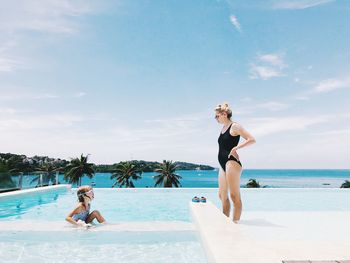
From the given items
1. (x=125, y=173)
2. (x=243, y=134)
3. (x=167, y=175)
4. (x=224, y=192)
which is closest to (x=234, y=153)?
(x=243, y=134)

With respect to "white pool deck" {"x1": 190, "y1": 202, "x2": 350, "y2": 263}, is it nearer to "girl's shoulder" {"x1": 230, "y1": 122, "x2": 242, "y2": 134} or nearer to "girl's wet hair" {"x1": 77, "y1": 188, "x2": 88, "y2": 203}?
"girl's shoulder" {"x1": 230, "y1": 122, "x2": 242, "y2": 134}

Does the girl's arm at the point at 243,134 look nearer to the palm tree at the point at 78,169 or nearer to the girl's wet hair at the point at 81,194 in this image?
the girl's wet hair at the point at 81,194

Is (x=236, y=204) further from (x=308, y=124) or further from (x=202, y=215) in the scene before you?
(x=308, y=124)

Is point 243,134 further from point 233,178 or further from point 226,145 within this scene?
point 233,178

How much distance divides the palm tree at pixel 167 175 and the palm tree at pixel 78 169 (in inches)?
397

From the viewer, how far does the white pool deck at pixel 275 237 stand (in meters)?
2.61

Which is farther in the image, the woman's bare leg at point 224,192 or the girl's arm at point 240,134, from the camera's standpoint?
the woman's bare leg at point 224,192

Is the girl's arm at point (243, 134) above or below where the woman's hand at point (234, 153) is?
above

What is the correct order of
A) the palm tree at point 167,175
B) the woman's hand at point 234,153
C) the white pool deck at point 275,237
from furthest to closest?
the palm tree at point 167,175, the woman's hand at point 234,153, the white pool deck at point 275,237

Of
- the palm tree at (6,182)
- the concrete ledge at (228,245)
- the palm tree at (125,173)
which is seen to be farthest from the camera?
the palm tree at (125,173)

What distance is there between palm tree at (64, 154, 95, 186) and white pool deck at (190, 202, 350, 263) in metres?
39.3

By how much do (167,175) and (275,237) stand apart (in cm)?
3652

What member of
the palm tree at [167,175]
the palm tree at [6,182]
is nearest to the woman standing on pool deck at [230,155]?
the palm tree at [6,182]

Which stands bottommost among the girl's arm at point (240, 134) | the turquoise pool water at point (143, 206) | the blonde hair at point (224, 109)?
the turquoise pool water at point (143, 206)
